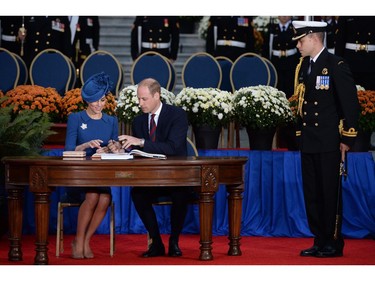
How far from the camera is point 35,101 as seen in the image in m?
8.95

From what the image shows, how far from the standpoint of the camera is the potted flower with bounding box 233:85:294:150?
8.71 meters

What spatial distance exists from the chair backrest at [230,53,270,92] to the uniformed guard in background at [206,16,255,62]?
1.56 metres

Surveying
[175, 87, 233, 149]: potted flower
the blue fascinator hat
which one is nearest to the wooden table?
the blue fascinator hat

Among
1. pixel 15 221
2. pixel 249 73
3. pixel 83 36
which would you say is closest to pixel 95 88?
pixel 15 221

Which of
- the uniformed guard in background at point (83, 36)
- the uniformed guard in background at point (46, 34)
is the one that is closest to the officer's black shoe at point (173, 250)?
the uniformed guard in background at point (46, 34)

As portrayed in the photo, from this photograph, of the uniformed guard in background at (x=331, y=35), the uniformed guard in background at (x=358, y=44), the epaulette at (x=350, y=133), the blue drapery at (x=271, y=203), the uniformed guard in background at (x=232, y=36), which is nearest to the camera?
the epaulette at (x=350, y=133)

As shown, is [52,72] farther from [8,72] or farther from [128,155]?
[128,155]

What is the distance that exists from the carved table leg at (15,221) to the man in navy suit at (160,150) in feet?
2.73

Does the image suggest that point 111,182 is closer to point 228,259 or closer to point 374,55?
point 228,259

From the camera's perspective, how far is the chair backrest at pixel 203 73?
1108 cm

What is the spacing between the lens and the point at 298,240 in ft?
27.5

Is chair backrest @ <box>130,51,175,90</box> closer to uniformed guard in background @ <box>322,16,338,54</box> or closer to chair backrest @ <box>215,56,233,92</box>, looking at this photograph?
chair backrest @ <box>215,56,233,92</box>

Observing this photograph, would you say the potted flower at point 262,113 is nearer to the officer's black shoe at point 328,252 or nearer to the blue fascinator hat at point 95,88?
the officer's black shoe at point 328,252

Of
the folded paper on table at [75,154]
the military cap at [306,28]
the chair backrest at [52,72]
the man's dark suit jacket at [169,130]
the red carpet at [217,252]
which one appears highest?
the military cap at [306,28]
